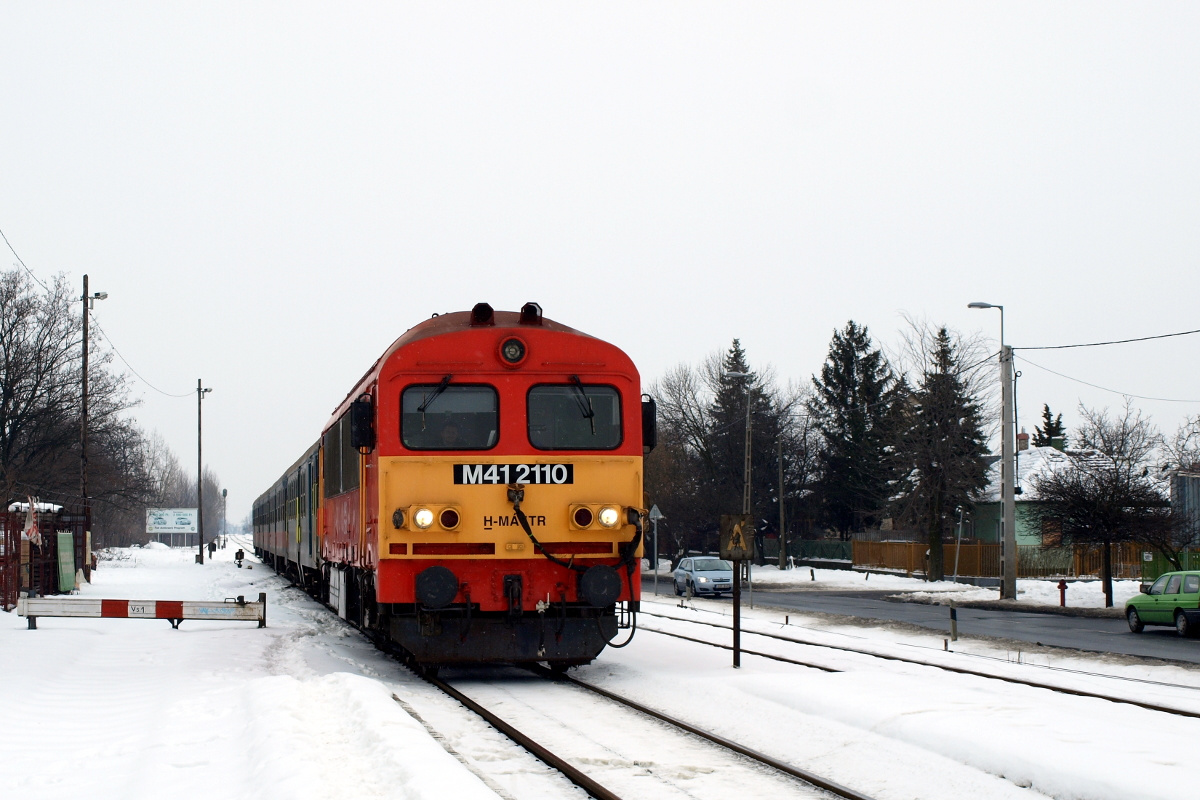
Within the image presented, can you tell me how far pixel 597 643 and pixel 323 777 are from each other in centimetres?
507

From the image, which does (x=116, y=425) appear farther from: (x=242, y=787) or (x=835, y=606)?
(x=242, y=787)

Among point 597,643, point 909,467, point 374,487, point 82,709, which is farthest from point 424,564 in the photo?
point 909,467

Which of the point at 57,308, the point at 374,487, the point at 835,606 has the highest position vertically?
the point at 57,308

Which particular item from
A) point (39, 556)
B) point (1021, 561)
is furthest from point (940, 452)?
point (39, 556)

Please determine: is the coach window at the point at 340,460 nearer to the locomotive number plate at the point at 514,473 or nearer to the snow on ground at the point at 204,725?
the locomotive number plate at the point at 514,473

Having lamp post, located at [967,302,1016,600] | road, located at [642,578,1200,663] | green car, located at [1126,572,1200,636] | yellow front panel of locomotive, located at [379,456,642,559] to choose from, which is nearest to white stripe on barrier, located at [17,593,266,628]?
yellow front panel of locomotive, located at [379,456,642,559]

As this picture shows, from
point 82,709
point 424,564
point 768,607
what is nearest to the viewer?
point 82,709

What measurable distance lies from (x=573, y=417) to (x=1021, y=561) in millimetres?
37277

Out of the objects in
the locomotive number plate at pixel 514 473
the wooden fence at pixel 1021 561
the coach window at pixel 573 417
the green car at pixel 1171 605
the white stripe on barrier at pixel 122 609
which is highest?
the coach window at pixel 573 417

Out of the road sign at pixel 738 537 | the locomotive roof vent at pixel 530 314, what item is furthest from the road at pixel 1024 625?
the locomotive roof vent at pixel 530 314

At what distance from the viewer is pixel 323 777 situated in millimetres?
7527

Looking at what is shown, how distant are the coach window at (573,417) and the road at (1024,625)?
1059cm

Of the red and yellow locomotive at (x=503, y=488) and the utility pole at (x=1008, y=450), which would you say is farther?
the utility pole at (x=1008, y=450)

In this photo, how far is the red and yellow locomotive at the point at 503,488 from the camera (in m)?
11.9
